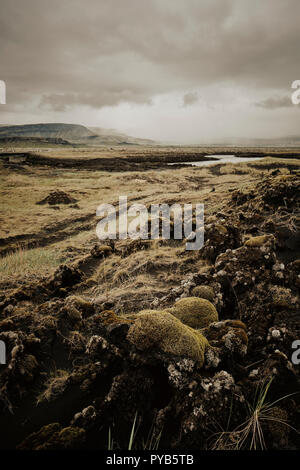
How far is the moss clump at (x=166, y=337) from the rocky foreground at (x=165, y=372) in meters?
0.02

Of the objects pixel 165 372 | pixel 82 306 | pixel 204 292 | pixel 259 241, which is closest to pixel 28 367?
pixel 82 306

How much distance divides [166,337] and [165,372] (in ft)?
1.61

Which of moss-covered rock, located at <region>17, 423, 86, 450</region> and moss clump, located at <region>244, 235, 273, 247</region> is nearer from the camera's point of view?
moss-covered rock, located at <region>17, 423, 86, 450</region>

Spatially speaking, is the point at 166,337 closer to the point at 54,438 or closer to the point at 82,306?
the point at 54,438

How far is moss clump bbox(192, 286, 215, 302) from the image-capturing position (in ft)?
18.2

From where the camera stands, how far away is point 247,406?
3.12 meters

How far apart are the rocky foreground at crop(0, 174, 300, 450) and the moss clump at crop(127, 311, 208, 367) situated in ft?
0.05

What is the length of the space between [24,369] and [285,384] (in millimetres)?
4049

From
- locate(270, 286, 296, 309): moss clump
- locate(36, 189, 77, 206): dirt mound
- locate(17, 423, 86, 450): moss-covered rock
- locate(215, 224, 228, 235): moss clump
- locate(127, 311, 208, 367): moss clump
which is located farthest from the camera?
locate(36, 189, 77, 206): dirt mound

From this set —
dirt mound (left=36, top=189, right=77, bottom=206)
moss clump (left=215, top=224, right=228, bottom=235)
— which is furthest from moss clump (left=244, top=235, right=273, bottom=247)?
dirt mound (left=36, top=189, right=77, bottom=206)

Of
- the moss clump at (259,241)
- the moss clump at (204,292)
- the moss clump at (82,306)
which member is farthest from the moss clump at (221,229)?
the moss clump at (82,306)

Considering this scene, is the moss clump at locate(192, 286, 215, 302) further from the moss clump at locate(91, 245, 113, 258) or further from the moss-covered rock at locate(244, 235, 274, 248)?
the moss clump at locate(91, 245, 113, 258)
